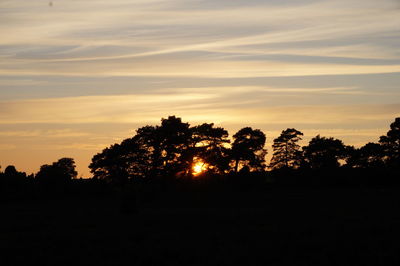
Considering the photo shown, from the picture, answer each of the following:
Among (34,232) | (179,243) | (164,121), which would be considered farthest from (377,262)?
(164,121)

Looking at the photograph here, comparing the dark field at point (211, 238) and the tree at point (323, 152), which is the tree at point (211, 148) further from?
Answer: the dark field at point (211, 238)

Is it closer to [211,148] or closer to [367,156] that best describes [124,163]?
[211,148]

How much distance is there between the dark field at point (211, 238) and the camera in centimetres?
2422

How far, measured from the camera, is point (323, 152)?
10531cm

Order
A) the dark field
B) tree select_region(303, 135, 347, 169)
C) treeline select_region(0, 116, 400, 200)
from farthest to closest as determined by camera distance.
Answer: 1. tree select_region(303, 135, 347, 169)
2. treeline select_region(0, 116, 400, 200)
3. the dark field

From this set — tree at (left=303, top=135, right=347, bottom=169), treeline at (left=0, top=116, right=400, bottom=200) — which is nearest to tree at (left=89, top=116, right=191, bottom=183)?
treeline at (left=0, top=116, right=400, bottom=200)

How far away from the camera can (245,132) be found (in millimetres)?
106500

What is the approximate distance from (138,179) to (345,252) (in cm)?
6818

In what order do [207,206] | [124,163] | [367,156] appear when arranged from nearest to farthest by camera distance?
[207,206] → [124,163] → [367,156]

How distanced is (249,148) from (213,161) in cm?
1059

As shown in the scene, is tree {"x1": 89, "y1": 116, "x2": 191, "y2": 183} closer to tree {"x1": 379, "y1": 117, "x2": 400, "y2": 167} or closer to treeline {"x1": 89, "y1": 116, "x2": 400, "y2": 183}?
treeline {"x1": 89, "y1": 116, "x2": 400, "y2": 183}

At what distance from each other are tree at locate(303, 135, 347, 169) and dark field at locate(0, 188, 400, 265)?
53642 millimetres

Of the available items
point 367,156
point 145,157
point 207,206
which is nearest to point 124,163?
point 145,157

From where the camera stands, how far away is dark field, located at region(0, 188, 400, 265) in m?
24.2
